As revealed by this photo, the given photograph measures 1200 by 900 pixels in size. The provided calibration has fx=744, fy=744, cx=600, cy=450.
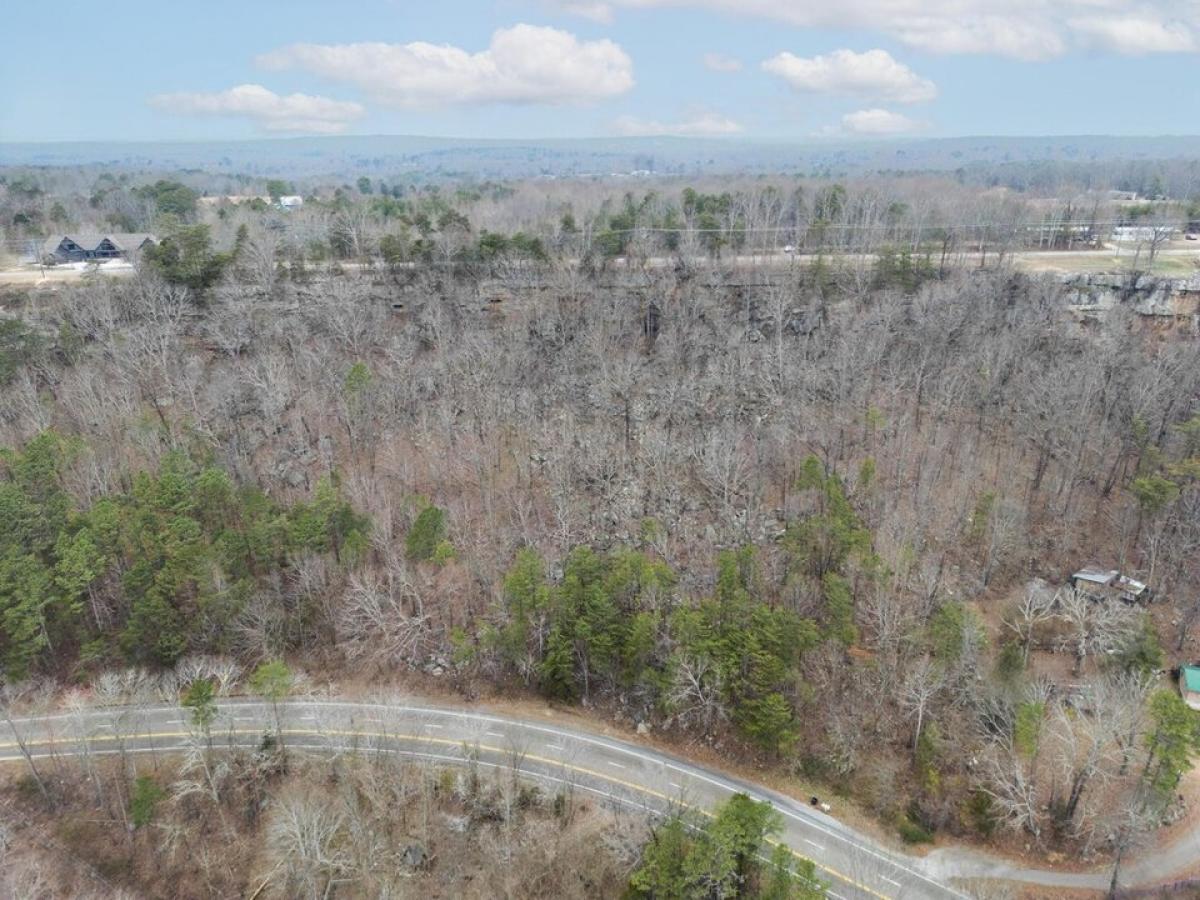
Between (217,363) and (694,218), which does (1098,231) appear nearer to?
(694,218)

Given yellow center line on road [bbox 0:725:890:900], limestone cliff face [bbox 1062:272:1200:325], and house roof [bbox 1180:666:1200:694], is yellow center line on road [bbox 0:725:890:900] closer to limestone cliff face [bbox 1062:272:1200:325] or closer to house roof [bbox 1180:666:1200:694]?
house roof [bbox 1180:666:1200:694]

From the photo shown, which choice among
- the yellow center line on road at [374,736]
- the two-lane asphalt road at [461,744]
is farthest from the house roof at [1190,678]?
the yellow center line on road at [374,736]

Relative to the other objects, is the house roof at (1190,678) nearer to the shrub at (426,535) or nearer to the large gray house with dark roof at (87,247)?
the shrub at (426,535)

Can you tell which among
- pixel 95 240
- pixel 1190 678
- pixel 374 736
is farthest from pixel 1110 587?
pixel 95 240

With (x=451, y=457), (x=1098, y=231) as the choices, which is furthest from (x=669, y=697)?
(x=1098, y=231)

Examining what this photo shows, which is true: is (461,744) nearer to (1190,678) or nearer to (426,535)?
(426,535)

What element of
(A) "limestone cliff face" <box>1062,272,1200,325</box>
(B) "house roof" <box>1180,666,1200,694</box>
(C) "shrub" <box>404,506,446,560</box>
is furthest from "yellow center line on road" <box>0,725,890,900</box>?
(A) "limestone cliff face" <box>1062,272,1200,325</box>
